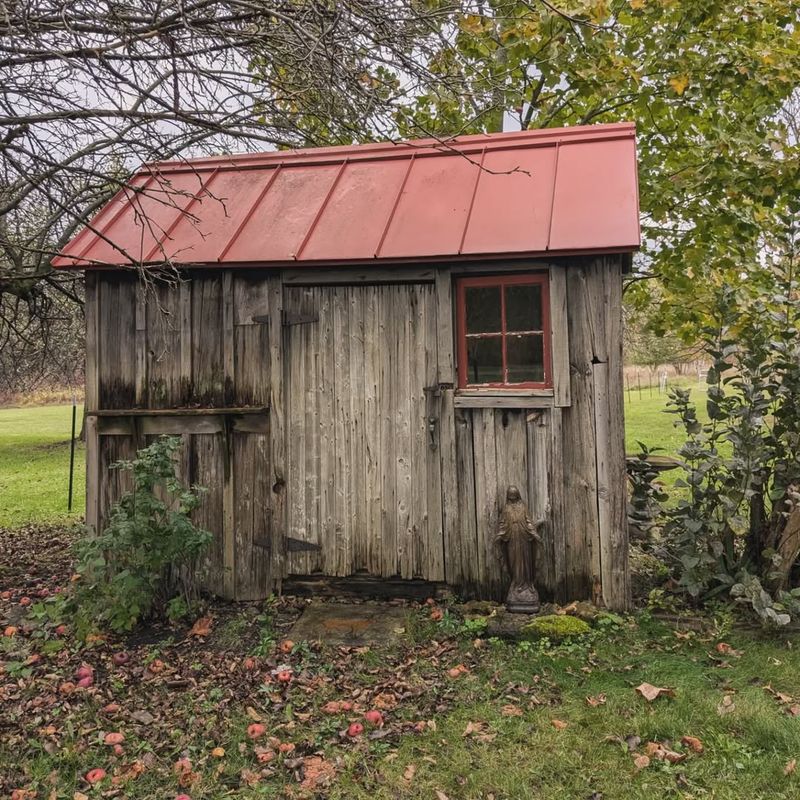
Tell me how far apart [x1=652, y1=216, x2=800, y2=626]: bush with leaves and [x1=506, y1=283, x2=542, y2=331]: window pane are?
123 centimetres

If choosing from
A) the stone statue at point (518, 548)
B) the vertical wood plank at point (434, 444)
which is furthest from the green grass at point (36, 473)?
the stone statue at point (518, 548)

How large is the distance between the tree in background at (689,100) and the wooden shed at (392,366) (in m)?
1.86

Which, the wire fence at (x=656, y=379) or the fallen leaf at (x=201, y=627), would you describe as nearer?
the fallen leaf at (x=201, y=627)

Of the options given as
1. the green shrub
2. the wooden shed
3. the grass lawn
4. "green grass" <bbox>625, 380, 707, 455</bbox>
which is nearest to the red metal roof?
the wooden shed

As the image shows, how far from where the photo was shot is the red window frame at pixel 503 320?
17.1ft

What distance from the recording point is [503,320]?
531 cm

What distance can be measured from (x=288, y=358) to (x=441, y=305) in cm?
142

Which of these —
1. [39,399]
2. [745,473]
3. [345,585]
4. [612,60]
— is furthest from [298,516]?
[39,399]

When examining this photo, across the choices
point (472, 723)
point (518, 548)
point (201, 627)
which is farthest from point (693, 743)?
point (201, 627)

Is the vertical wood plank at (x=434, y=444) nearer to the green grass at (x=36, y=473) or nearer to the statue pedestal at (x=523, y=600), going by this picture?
the statue pedestal at (x=523, y=600)

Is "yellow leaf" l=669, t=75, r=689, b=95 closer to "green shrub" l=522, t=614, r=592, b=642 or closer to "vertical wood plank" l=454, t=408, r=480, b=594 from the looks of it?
"vertical wood plank" l=454, t=408, r=480, b=594

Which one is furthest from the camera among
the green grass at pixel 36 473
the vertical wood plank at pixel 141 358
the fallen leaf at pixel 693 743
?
the green grass at pixel 36 473

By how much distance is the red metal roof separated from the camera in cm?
509

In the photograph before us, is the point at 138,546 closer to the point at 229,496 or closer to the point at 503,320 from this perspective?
the point at 229,496
